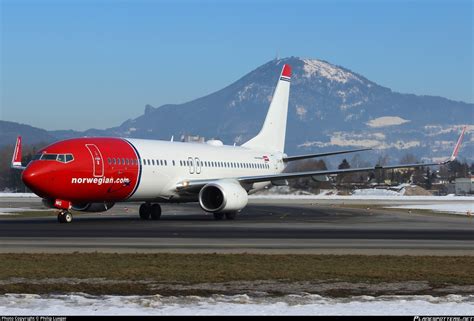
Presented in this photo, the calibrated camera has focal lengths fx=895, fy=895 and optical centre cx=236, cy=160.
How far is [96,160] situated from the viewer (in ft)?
128

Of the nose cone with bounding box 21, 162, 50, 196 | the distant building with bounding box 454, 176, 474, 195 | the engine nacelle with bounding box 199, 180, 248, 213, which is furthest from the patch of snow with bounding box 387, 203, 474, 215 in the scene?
the distant building with bounding box 454, 176, 474, 195

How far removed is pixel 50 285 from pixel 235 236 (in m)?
13.5

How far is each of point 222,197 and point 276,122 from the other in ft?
52.8

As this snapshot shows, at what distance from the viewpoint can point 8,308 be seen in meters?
14.0

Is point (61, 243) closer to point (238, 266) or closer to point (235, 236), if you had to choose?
point (235, 236)

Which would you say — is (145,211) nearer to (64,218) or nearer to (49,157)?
(64,218)

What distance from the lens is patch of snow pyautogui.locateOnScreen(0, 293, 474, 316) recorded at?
1360 cm

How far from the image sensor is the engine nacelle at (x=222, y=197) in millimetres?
42469

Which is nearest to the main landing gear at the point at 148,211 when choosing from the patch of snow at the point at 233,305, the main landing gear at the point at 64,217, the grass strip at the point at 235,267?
the main landing gear at the point at 64,217

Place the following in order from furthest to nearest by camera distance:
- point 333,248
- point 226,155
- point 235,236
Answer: point 226,155, point 235,236, point 333,248

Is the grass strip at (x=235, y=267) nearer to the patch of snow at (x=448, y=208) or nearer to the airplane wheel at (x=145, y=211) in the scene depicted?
the airplane wheel at (x=145, y=211)

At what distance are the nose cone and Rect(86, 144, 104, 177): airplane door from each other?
2382 millimetres

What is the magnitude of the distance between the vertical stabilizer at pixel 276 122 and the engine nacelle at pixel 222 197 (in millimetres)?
12884

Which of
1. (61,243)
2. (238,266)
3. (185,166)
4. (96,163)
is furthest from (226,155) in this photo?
(238,266)
